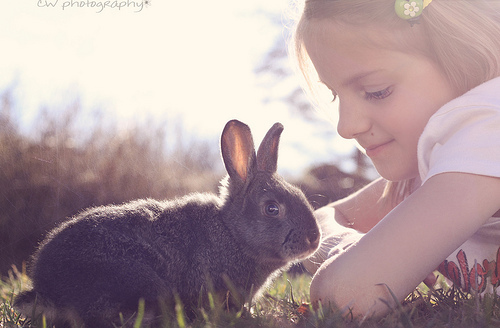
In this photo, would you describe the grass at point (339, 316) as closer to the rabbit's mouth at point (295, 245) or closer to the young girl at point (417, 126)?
the young girl at point (417, 126)

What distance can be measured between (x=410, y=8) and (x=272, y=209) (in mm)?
1699

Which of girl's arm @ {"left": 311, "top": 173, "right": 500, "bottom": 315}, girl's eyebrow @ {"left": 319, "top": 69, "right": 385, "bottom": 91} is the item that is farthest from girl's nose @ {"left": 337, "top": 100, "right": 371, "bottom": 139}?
girl's arm @ {"left": 311, "top": 173, "right": 500, "bottom": 315}

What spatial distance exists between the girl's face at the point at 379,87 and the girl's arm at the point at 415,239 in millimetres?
677

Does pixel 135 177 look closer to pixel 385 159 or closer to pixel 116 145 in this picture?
pixel 116 145

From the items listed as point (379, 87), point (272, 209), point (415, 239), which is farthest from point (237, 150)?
point (415, 239)

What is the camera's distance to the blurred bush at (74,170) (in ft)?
15.9

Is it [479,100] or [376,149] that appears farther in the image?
[376,149]

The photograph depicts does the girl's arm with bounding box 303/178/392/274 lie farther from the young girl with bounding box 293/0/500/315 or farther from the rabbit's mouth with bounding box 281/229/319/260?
the rabbit's mouth with bounding box 281/229/319/260

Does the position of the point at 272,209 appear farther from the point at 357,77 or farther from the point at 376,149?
the point at 357,77

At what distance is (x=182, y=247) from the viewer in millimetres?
3279

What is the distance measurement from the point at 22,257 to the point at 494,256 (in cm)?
425

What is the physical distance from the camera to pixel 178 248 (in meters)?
3.26

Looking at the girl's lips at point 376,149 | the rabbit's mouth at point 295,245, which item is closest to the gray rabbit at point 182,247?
the rabbit's mouth at point 295,245

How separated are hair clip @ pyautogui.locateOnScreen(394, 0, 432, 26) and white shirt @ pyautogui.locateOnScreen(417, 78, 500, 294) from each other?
25.5 inches
